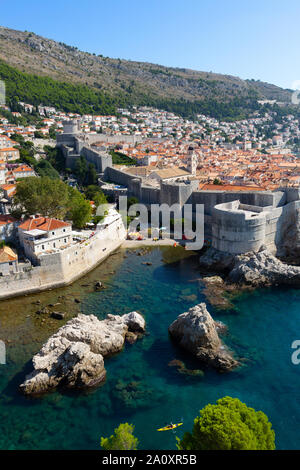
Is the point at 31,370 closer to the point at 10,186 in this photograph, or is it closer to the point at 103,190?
the point at 10,186

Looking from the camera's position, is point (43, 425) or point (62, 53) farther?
point (62, 53)

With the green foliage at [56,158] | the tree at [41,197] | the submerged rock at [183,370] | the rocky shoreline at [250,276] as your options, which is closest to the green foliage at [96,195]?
the tree at [41,197]

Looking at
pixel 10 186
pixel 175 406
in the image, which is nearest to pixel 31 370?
pixel 175 406

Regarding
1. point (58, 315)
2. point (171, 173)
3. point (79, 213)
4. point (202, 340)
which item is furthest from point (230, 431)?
point (171, 173)

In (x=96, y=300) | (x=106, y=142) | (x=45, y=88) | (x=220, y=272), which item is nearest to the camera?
(x=96, y=300)

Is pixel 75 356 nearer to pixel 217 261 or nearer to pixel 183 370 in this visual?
pixel 183 370

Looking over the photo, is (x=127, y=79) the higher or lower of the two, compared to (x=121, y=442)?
higher

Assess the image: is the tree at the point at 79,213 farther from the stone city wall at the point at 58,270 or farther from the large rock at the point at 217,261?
the large rock at the point at 217,261
